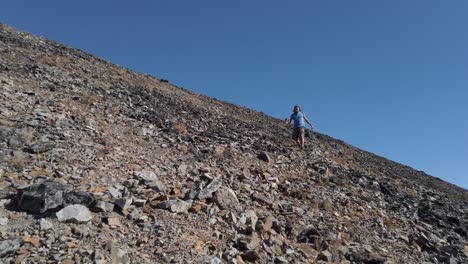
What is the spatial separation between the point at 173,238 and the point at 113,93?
10639 millimetres

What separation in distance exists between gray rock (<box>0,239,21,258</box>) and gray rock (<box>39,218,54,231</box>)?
0.49m

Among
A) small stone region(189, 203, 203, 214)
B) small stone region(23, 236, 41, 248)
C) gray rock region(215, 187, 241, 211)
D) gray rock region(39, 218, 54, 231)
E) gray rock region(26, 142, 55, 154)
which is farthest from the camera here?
gray rock region(26, 142, 55, 154)

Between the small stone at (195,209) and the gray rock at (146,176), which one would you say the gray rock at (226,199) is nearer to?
the small stone at (195,209)

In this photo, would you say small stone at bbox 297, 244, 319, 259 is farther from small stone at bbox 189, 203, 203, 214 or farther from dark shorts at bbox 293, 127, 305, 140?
dark shorts at bbox 293, 127, 305, 140

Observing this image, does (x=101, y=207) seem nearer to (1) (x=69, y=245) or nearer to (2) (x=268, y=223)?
(1) (x=69, y=245)

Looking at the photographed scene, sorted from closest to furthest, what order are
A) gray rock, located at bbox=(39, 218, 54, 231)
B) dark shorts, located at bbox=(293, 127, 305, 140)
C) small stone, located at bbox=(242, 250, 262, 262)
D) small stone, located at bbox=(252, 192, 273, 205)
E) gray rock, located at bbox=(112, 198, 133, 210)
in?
gray rock, located at bbox=(39, 218, 54, 231)
small stone, located at bbox=(242, 250, 262, 262)
gray rock, located at bbox=(112, 198, 133, 210)
small stone, located at bbox=(252, 192, 273, 205)
dark shorts, located at bbox=(293, 127, 305, 140)

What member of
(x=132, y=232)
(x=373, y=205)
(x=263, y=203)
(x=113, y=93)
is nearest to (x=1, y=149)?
(x=132, y=232)

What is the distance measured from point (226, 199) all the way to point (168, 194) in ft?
4.67

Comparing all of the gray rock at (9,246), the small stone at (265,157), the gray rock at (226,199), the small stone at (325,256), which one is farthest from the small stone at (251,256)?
the small stone at (265,157)

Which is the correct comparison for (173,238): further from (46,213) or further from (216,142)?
(216,142)

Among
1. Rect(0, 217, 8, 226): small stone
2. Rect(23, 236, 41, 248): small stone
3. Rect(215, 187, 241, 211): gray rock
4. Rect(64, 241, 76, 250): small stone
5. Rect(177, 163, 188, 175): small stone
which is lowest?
Rect(23, 236, 41, 248): small stone

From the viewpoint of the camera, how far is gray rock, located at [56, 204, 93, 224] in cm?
731

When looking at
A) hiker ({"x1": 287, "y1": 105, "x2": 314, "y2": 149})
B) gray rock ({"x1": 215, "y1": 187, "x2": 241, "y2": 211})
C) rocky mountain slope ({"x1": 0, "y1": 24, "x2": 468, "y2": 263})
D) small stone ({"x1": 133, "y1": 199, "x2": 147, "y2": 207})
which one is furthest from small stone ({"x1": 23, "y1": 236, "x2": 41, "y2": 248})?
hiker ({"x1": 287, "y1": 105, "x2": 314, "y2": 149})

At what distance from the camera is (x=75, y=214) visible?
7438 mm
